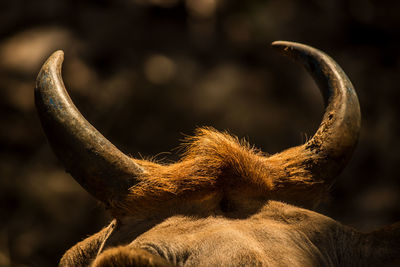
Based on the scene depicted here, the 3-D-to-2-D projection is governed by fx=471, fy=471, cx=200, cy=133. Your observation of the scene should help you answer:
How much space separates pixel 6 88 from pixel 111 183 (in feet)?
17.8

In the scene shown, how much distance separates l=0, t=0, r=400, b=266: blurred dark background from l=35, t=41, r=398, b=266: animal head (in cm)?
428

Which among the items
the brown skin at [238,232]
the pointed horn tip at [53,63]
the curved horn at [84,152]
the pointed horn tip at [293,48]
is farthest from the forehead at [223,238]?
the pointed horn tip at [293,48]

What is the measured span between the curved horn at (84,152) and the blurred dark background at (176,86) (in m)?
4.44

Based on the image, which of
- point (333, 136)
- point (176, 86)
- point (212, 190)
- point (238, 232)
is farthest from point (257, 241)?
point (176, 86)

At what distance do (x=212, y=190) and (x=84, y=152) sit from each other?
0.65 meters

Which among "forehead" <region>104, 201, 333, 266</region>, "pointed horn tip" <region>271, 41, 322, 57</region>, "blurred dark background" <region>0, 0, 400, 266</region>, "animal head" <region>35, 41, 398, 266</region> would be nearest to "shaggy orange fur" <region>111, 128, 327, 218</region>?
"animal head" <region>35, 41, 398, 266</region>

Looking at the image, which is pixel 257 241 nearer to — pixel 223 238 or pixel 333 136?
pixel 223 238

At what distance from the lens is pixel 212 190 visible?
235cm

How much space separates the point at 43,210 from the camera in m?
6.60

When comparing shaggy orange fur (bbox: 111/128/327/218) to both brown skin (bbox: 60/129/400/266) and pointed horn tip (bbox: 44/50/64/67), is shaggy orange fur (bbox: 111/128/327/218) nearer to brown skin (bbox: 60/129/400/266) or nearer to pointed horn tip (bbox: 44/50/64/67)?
brown skin (bbox: 60/129/400/266)

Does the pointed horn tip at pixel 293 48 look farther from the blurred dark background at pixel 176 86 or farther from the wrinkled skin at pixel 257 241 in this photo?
the blurred dark background at pixel 176 86

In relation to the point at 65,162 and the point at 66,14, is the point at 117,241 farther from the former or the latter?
the point at 66,14

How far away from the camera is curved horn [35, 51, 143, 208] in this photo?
2.18 metres

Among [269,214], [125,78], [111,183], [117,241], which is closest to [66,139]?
[111,183]
